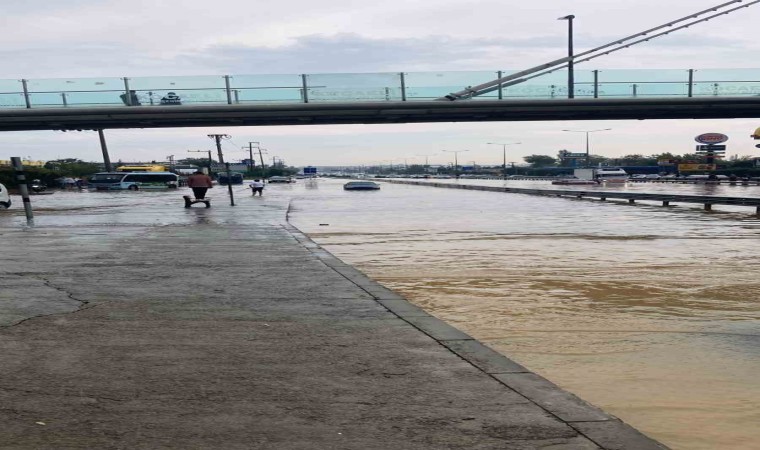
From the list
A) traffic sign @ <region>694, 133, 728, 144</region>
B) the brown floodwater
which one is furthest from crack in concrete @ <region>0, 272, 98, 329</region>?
traffic sign @ <region>694, 133, 728, 144</region>

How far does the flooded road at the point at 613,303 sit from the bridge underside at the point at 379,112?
9.94 metres

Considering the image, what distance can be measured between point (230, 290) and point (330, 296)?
4.47 ft

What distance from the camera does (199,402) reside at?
3.90 m

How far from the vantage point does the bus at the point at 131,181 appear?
→ 67562mm

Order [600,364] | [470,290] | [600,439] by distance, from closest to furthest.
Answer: [600,439] < [600,364] < [470,290]

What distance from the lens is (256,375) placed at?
445 centimetres

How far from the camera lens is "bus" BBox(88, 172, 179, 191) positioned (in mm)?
67562

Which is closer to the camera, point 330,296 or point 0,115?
point 330,296

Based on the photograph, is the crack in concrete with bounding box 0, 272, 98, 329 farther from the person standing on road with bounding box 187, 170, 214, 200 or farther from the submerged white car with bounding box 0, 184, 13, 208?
the submerged white car with bounding box 0, 184, 13, 208

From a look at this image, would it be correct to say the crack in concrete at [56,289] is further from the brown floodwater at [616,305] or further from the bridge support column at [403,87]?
the bridge support column at [403,87]

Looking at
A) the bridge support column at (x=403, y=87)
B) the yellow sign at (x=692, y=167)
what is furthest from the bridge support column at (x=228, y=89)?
the yellow sign at (x=692, y=167)

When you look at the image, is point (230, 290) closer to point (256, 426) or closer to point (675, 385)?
point (256, 426)

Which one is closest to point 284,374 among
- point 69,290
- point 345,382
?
point 345,382

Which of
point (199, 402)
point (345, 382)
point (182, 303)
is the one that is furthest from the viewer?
point (182, 303)
